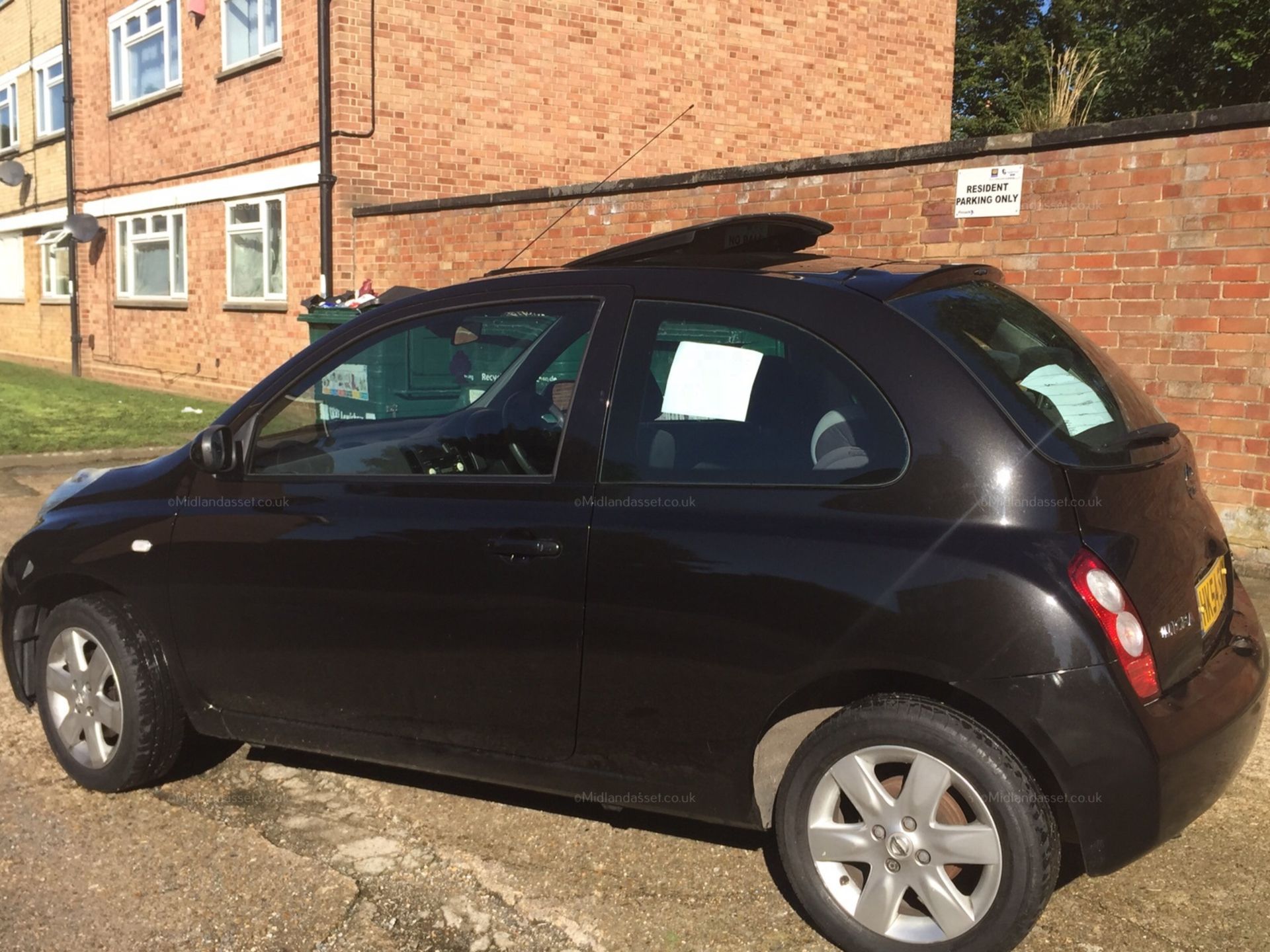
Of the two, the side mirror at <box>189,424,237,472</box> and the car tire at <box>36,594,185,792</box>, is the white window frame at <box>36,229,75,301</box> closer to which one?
the car tire at <box>36,594,185,792</box>

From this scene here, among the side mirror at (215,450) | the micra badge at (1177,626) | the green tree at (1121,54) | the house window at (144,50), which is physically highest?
the green tree at (1121,54)

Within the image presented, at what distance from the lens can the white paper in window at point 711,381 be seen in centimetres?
313

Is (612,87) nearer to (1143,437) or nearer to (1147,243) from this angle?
(1147,243)

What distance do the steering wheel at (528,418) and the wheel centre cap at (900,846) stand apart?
128 cm

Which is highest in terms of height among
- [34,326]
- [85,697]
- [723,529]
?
[723,529]

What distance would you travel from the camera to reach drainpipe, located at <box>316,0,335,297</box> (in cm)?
1370

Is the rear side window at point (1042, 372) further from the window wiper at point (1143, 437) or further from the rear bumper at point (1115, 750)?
the rear bumper at point (1115, 750)

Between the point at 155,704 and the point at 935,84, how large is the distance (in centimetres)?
1652

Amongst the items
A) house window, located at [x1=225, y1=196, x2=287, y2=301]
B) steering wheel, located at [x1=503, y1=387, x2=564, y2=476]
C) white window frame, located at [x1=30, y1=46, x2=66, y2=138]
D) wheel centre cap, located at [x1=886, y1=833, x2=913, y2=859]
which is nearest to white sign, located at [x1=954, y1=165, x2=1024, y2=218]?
steering wheel, located at [x1=503, y1=387, x2=564, y2=476]

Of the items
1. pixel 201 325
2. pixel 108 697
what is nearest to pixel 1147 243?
pixel 108 697

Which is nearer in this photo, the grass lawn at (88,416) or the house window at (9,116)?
the grass lawn at (88,416)

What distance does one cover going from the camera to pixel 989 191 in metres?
7.70

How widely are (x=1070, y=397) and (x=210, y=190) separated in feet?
52.2

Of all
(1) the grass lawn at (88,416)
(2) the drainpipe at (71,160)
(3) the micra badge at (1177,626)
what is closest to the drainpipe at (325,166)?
(1) the grass lawn at (88,416)
